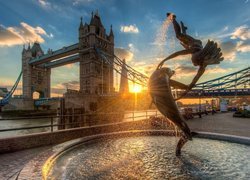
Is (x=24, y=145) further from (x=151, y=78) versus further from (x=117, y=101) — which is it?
(x=117, y=101)

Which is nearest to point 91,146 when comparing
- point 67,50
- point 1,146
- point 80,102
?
point 1,146

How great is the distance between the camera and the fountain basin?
11.2 ft

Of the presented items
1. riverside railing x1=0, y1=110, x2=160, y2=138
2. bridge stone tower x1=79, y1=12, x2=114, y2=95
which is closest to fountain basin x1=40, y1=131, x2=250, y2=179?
riverside railing x1=0, y1=110, x2=160, y2=138

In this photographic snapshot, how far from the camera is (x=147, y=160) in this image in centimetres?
428

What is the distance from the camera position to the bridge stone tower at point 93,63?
44.9 m

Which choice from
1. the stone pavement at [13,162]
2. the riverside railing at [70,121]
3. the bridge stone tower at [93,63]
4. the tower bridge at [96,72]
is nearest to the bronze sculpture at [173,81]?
the stone pavement at [13,162]

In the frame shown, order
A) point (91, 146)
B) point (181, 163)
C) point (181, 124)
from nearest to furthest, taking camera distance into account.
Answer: point (181, 163)
point (181, 124)
point (91, 146)

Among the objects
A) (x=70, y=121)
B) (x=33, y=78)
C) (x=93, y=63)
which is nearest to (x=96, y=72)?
(x=93, y=63)

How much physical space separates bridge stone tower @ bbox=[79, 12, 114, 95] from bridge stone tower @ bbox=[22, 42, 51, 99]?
29473mm

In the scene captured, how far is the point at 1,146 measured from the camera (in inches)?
207

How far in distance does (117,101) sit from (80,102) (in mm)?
6358

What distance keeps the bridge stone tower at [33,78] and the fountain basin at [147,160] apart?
67.2 meters

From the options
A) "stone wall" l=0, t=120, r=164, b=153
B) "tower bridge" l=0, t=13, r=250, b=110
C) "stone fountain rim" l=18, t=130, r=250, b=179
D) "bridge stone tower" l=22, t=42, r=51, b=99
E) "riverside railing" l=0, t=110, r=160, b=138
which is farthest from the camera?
"bridge stone tower" l=22, t=42, r=51, b=99

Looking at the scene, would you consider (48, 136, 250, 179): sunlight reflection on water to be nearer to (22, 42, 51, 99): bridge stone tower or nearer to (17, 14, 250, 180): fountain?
(17, 14, 250, 180): fountain
